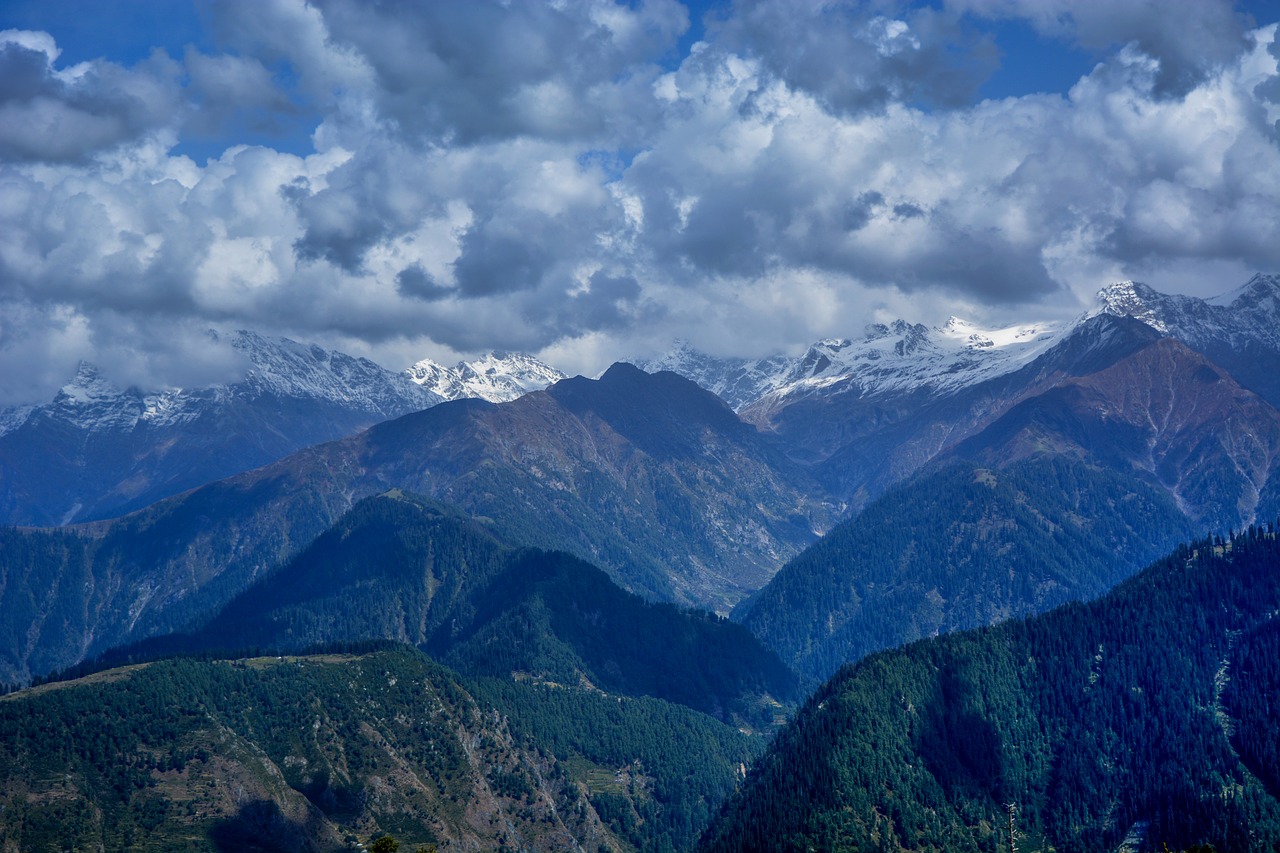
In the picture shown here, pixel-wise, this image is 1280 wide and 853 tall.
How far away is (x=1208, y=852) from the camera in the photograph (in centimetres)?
17962

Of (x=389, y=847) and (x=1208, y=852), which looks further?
(x=389, y=847)

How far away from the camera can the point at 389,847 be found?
19512 centimetres

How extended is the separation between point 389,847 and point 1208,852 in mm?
105321
